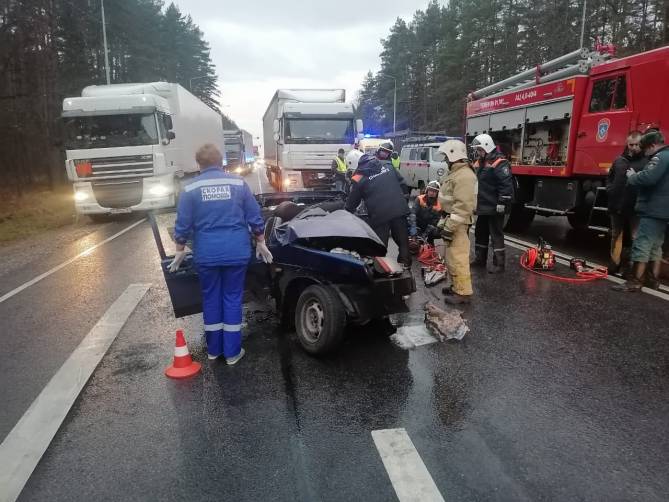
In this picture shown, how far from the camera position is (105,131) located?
490 inches

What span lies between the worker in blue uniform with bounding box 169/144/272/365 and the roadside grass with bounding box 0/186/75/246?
985 centimetres

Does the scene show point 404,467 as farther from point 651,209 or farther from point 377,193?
point 651,209

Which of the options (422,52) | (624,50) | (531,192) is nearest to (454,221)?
(531,192)

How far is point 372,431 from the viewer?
124 inches

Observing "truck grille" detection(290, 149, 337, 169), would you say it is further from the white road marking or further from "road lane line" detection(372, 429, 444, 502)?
"road lane line" detection(372, 429, 444, 502)

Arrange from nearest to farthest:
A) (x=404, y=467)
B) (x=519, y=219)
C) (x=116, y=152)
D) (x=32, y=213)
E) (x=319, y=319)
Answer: (x=404, y=467)
(x=319, y=319)
(x=519, y=219)
(x=116, y=152)
(x=32, y=213)

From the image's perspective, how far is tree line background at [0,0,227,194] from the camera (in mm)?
20359

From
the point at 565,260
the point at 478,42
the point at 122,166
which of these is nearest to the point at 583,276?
the point at 565,260

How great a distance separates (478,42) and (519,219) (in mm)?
42625

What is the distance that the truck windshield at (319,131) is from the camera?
1603 cm

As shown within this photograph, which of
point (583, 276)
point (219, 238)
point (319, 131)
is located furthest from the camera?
point (319, 131)

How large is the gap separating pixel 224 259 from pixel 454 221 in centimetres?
292

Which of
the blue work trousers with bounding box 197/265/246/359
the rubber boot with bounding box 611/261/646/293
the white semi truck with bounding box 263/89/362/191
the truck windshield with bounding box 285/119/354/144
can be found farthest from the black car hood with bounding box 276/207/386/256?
the truck windshield with bounding box 285/119/354/144

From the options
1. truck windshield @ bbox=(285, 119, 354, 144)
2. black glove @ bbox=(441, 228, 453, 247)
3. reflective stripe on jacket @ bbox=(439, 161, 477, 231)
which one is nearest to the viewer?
reflective stripe on jacket @ bbox=(439, 161, 477, 231)
